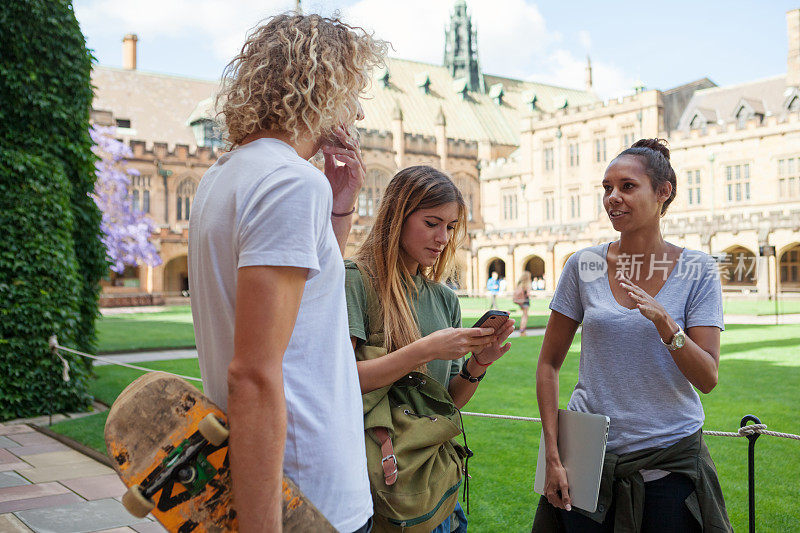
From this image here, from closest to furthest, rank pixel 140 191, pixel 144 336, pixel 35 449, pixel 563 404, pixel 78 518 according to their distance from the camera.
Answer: pixel 78 518, pixel 35 449, pixel 563 404, pixel 144 336, pixel 140 191

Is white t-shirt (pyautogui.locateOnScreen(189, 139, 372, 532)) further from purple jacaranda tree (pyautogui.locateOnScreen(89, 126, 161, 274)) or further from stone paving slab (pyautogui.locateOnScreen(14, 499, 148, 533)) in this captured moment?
purple jacaranda tree (pyautogui.locateOnScreen(89, 126, 161, 274))

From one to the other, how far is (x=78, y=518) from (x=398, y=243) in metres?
2.89

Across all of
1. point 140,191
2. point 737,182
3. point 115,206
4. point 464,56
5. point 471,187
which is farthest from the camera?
point 464,56

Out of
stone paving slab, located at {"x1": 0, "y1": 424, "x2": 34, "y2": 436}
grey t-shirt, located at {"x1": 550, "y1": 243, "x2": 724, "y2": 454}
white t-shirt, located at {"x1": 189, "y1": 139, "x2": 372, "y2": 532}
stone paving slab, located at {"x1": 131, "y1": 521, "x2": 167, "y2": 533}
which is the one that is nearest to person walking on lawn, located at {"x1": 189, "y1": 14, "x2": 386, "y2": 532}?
white t-shirt, located at {"x1": 189, "y1": 139, "x2": 372, "y2": 532}

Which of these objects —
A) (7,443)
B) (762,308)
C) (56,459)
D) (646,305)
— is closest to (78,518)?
(56,459)

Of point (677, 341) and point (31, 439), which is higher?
point (677, 341)

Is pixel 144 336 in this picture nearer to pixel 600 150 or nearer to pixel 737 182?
pixel 737 182

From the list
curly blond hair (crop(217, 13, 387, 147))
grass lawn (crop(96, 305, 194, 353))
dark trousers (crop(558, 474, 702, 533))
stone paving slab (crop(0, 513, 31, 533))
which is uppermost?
curly blond hair (crop(217, 13, 387, 147))

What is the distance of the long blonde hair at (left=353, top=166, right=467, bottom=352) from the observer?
178 centimetres

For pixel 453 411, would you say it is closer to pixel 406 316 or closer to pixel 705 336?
pixel 406 316

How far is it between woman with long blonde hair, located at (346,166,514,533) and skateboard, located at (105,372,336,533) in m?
0.62

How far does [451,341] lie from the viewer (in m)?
1.63

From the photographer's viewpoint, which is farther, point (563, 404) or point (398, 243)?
point (563, 404)

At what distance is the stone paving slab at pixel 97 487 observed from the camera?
4137mm
